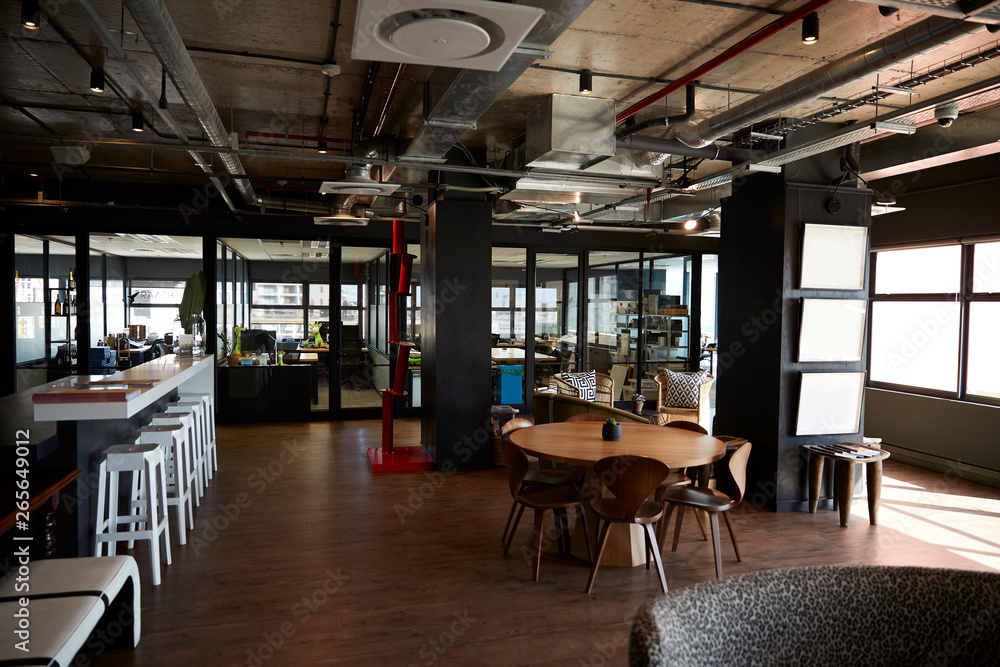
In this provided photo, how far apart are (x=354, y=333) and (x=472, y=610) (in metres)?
6.47

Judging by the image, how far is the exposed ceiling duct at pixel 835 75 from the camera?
2969 mm

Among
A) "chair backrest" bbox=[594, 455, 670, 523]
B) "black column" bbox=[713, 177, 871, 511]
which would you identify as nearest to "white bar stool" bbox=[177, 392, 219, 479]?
"chair backrest" bbox=[594, 455, 670, 523]

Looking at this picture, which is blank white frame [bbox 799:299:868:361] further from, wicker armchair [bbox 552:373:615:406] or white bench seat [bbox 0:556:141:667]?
white bench seat [bbox 0:556:141:667]

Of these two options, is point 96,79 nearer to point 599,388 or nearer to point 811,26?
point 811,26

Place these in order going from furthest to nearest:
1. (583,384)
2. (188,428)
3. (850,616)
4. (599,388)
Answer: (599,388), (583,384), (188,428), (850,616)

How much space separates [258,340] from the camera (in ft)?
31.0

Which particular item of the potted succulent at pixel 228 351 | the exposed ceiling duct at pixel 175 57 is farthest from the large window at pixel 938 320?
the potted succulent at pixel 228 351

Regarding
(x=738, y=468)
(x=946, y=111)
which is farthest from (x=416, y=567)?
(x=946, y=111)

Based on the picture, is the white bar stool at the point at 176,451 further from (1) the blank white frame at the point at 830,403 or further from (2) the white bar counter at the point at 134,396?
(1) the blank white frame at the point at 830,403

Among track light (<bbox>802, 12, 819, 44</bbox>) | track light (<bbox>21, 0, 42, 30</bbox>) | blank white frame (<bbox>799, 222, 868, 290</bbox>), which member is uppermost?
track light (<bbox>802, 12, 819, 44</bbox>)

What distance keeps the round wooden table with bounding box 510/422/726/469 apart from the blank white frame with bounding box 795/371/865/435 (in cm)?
130

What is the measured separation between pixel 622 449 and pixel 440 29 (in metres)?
2.77

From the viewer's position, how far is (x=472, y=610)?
352cm

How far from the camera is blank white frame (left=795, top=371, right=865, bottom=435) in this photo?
536 cm
